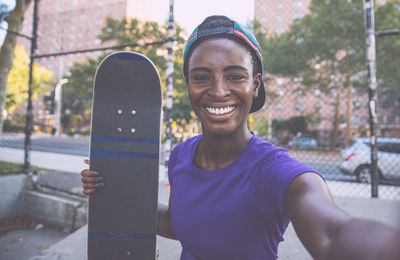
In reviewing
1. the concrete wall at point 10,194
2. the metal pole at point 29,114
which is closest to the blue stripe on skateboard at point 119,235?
the concrete wall at point 10,194

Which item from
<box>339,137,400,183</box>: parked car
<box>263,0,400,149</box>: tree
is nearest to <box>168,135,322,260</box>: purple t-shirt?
<box>339,137,400,183</box>: parked car

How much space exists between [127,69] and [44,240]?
9.88ft

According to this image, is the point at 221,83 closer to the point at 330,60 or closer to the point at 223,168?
the point at 223,168

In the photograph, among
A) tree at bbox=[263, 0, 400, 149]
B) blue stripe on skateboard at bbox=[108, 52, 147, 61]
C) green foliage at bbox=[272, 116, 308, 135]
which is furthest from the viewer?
green foliage at bbox=[272, 116, 308, 135]

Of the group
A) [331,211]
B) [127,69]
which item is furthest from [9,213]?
[331,211]

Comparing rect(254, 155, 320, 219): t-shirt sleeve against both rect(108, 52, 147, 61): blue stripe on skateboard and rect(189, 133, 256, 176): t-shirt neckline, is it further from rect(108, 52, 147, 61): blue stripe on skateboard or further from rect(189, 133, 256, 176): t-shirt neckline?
rect(108, 52, 147, 61): blue stripe on skateboard

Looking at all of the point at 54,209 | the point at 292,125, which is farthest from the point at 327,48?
the point at 54,209

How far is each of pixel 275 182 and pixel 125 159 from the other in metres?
1.03

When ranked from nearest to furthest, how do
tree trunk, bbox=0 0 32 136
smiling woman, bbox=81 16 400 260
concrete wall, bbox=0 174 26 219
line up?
smiling woman, bbox=81 16 400 260, concrete wall, bbox=0 174 26 219, tree trunk, bbox=0 0 32 136

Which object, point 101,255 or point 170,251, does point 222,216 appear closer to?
point 101,255

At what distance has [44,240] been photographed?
3389 millimetres

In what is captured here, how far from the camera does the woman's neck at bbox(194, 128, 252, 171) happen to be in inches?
43.3

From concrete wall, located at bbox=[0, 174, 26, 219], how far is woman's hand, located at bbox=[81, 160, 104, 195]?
3.33m

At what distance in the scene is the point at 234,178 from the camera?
956 millimetres
